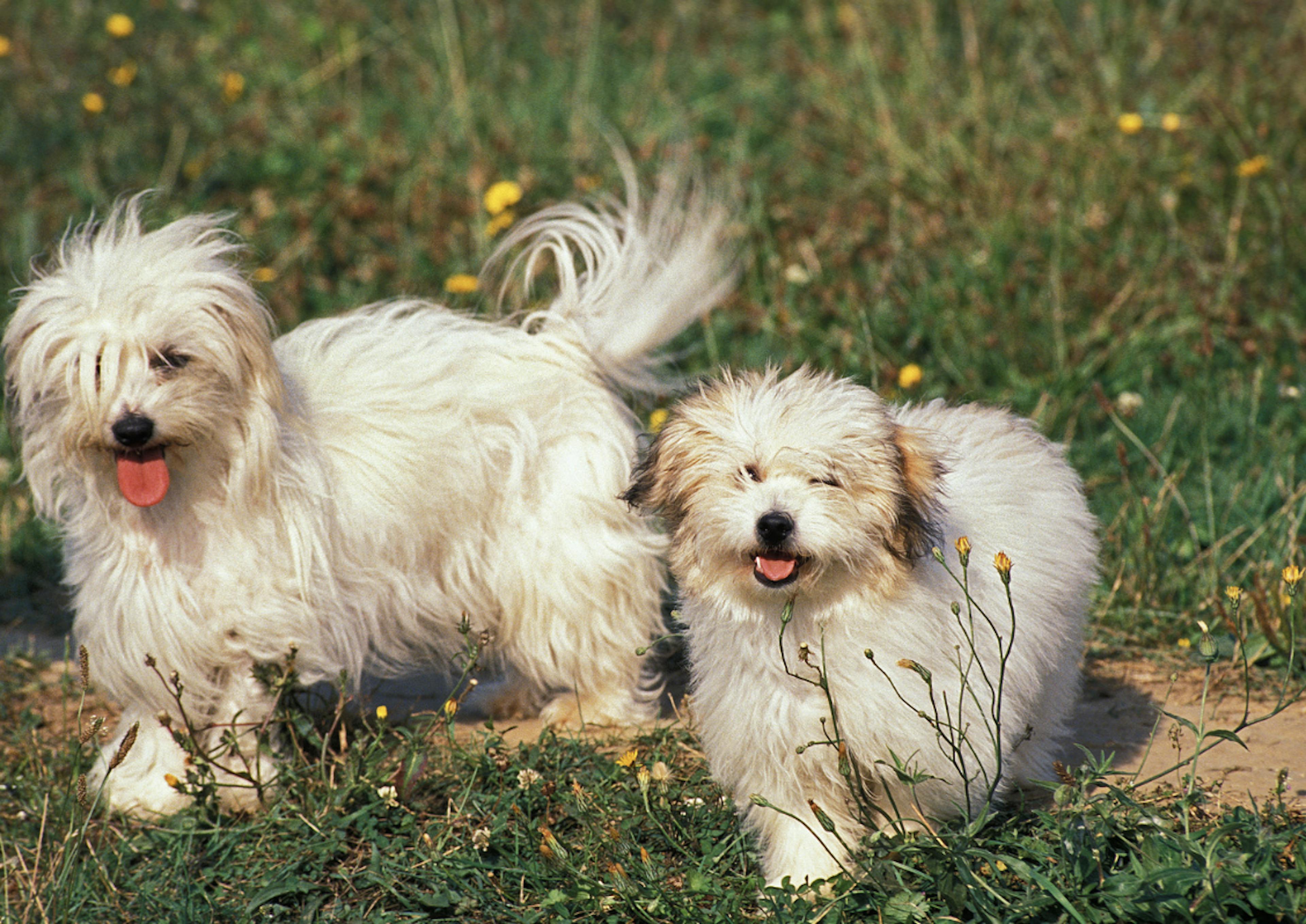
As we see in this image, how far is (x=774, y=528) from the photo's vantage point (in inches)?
110

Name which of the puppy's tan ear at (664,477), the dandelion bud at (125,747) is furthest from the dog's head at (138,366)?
the puppy's tan ear at (664,477)

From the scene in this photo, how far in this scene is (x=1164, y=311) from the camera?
592 cm

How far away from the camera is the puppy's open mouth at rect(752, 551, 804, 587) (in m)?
2.84

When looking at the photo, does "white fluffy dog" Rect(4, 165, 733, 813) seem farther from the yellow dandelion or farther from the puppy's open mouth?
the yellow dandelion

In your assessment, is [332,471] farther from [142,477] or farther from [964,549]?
[964,549]

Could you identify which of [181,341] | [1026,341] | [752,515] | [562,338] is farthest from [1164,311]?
[181,341]

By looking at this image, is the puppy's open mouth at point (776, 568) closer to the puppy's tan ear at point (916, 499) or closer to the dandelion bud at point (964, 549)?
the puppy's tan ear at point (916, 499)

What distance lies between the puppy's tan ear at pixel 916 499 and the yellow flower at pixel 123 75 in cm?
646

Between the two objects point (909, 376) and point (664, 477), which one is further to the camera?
point (909, 376)

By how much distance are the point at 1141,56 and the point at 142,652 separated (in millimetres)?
6319

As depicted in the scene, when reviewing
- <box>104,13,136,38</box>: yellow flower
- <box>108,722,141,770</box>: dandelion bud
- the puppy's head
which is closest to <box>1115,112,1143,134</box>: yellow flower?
the puppy's head

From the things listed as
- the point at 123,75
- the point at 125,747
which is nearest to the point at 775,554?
the point at 125,747

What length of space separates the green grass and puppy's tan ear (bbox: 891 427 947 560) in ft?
1.99

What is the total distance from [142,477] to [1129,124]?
492cm
